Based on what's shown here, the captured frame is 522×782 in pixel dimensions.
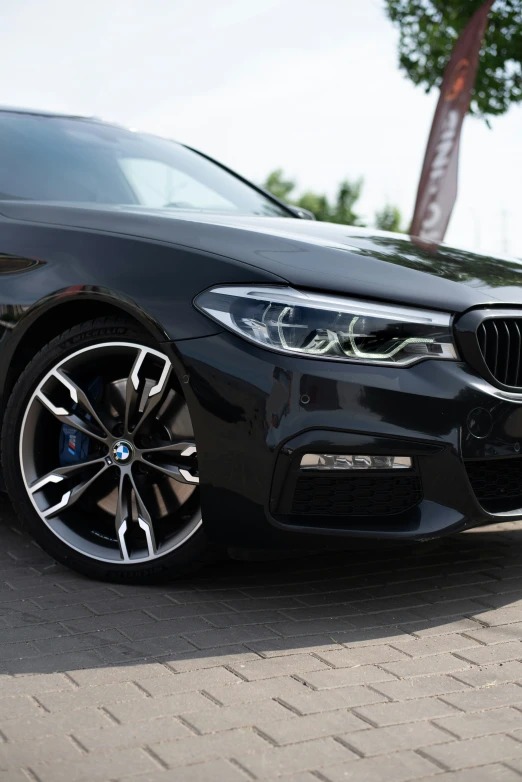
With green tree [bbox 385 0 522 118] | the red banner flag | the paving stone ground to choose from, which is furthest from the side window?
green tree [bbox 385 0 522 118]

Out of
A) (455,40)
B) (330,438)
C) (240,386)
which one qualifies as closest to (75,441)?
(240,386)

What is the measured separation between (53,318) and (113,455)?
1.80ft

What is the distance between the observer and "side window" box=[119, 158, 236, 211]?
176 inches

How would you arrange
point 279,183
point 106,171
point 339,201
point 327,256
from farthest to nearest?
point 279,183
point 339,201
point 106,171
point 327,256

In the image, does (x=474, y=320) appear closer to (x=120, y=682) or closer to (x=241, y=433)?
(x=241, y=433)

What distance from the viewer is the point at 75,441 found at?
3.45 m

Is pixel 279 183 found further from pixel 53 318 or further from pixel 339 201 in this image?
pixel 53 318

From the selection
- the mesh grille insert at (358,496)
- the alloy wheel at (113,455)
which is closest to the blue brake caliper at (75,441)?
the alloy wheel at (113,455)

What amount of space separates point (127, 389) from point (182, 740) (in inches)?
51.7

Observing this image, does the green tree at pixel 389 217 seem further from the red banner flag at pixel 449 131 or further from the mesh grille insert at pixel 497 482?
the mesh grille insert at pixel 497 482

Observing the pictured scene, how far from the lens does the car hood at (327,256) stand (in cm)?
296

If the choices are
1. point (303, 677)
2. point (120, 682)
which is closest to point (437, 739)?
point (303, 677)

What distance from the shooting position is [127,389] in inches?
127

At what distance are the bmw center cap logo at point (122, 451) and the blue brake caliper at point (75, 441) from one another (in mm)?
189
